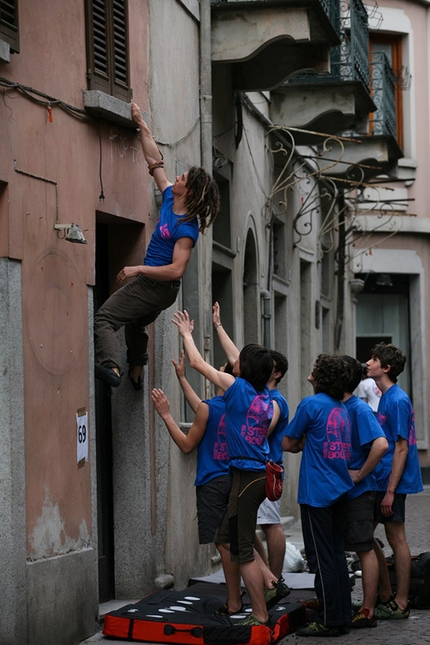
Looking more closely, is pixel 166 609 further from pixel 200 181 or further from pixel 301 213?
pixel 301 213

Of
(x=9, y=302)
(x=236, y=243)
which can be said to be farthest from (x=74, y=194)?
(x=236, y=243)

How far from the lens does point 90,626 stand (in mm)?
9336

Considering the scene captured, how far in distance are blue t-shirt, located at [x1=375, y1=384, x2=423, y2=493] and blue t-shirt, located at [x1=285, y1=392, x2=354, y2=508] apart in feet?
2.46

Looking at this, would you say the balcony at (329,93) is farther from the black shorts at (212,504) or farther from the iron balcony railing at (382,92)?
the black shorts at (212,504)

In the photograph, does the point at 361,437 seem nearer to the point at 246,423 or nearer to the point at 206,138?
the point at 246,423

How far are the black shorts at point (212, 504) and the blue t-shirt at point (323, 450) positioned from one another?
0.52 metres

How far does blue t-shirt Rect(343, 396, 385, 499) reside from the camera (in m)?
9.72

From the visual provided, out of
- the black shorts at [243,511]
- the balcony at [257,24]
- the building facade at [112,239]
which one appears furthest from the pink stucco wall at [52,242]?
the balcony at [257,24]

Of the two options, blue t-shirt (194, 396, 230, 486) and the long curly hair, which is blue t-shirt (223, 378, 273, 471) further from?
the long curly hair

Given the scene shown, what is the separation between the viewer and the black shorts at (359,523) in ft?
31.5

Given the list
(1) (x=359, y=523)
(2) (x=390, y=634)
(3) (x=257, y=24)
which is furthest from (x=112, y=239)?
(2) (x=390, y=634)

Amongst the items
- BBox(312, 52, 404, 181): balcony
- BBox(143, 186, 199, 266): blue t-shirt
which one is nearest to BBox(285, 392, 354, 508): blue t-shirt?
BBox(143, 186, 199, 266): blue t-shirt

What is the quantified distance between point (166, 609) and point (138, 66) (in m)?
4.05

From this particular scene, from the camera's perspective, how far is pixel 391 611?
10.1 meters
